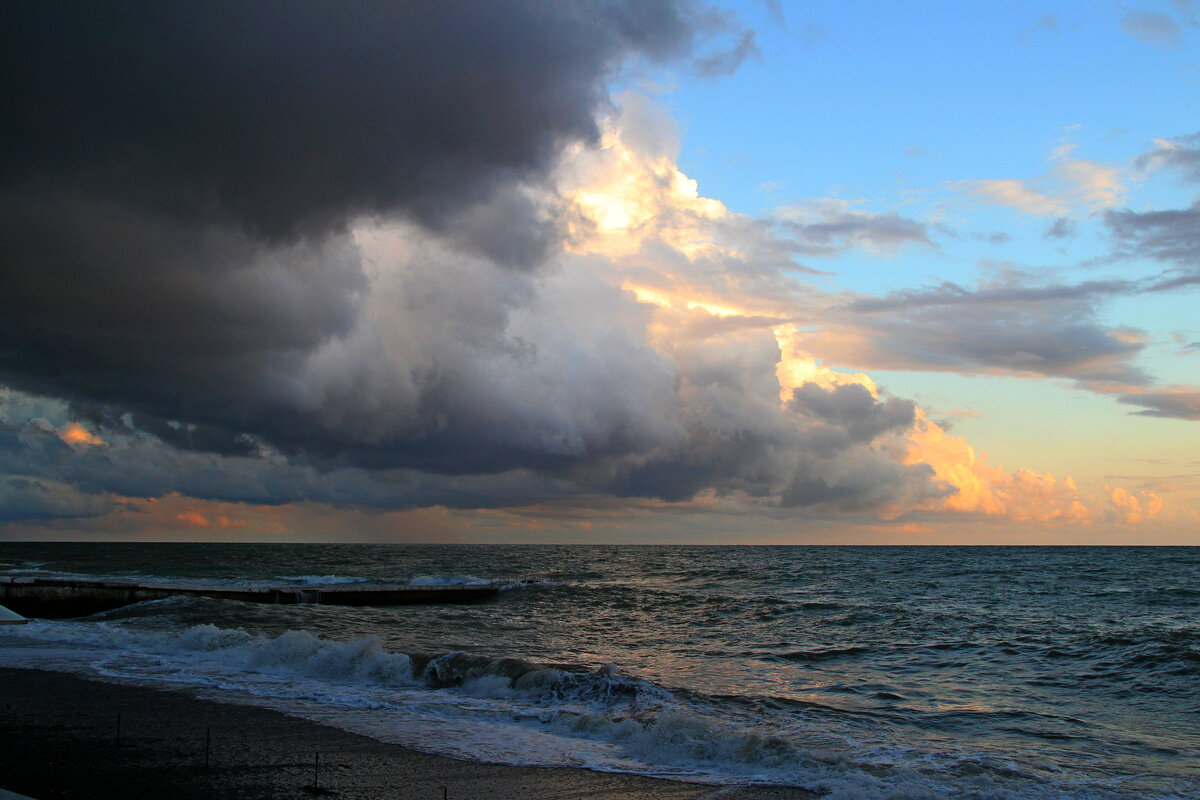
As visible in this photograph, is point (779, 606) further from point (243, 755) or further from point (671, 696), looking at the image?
point (243, 755)

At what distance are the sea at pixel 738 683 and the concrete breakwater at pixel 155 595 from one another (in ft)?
11.1

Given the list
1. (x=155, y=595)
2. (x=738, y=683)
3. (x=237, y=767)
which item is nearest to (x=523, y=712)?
(x=237, y=767)

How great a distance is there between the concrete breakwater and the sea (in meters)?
3.39

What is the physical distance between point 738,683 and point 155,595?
30.6 metres

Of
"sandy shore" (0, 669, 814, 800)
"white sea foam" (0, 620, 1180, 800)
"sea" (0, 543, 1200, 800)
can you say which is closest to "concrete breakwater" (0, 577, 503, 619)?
"sea" (0, 543, 1200, 800)

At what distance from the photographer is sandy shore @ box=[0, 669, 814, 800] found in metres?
10.1

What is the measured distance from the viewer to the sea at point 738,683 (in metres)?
12.8

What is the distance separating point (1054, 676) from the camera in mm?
21672

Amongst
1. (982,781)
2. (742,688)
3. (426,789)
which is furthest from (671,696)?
(426,789)

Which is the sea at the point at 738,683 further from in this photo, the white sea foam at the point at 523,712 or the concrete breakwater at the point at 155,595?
the concrete breakwater at the point at 155,595

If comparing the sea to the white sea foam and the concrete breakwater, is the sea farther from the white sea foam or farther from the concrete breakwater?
the concrete breakwater

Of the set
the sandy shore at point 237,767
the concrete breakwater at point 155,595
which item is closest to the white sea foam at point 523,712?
the sandy shore at point 237,767

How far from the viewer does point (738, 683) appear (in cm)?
1994

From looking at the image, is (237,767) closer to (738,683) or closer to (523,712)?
(523,712)
